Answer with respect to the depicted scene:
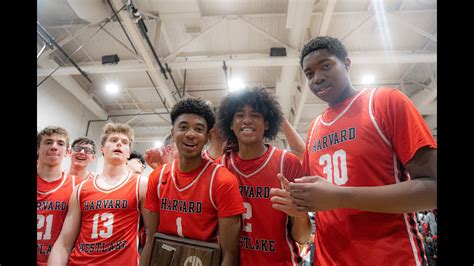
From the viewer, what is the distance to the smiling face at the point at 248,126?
205 centimetres

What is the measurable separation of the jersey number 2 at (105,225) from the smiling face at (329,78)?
2075 millimetres

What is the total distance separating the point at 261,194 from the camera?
1932 millimetres

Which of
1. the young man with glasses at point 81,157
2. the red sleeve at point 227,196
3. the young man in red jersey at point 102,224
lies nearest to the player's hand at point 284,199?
the red sleeve at point 227,196

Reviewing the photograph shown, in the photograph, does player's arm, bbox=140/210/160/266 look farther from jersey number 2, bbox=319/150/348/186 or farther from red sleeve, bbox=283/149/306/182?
jersey number 2, bbox=319/150/348/186

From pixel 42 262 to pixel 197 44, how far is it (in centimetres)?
602

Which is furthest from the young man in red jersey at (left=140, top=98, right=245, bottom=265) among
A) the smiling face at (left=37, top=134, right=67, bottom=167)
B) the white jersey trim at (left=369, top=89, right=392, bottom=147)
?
the smiling face at (left=37, top=134, right=67, bottom=167)

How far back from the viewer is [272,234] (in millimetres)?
1835

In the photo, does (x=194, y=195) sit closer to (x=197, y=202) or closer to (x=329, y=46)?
(x=197, y=202)

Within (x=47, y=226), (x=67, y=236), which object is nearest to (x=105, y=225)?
(x=67, y=236)

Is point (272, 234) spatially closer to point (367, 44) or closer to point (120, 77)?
point (367, 44)

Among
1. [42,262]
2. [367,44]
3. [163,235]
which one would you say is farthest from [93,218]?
[367,44]

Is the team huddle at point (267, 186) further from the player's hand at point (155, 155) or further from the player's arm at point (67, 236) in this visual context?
the player's hand at point (155, 155)

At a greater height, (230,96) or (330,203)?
(230,96)
